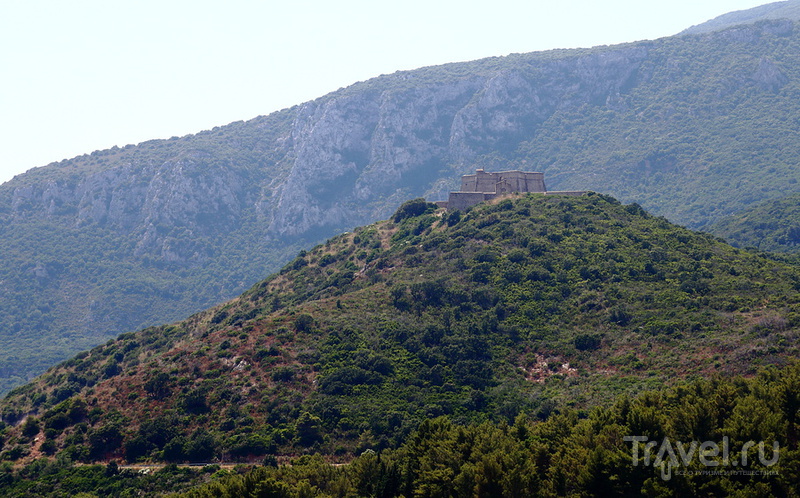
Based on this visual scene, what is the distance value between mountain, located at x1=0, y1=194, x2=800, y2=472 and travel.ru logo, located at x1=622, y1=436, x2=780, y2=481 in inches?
759

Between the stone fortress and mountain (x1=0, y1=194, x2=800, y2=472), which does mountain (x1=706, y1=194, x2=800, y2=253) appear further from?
the stone fortress

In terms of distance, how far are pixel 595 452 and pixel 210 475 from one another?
31623 mm

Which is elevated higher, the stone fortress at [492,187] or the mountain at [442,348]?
the stone fortress at [492,187]

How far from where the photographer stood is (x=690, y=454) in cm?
3894

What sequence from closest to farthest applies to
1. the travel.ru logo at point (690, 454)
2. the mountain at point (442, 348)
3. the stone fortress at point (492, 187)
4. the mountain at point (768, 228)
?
1. the travel.ru logo at point (690, 454)
2. the mountain at point (442, 348)
3. the stone fortress at point (492, 187)
4. the mountain at point (768, 228)

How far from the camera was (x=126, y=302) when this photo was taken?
18050cm

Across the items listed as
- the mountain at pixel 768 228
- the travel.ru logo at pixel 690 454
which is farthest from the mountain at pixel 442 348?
the mountain at pixel 768 228

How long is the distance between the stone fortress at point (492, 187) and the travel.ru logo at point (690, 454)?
72.5 m

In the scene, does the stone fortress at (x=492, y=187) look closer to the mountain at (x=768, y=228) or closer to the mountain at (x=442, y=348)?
the mountain at (x=442, y=348)

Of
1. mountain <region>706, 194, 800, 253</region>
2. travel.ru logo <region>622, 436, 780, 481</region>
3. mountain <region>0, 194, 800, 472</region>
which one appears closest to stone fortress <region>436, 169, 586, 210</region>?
mountain <region>0, 194, 800, 472</region>

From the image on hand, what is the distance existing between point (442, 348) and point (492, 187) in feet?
153

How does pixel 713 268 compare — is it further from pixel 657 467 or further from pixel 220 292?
pixel 220 292

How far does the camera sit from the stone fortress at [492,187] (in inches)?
4402

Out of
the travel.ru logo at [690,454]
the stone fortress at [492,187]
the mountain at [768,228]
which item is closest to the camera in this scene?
the travel.ru logo at [690,454]
